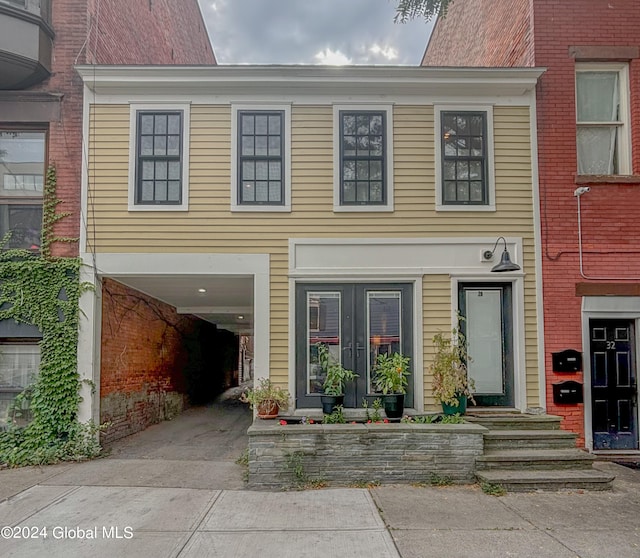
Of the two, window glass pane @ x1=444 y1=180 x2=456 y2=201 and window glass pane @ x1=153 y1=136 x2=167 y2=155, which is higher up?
window glass pane @ x1=153 y1=136 x2=167 y2=155

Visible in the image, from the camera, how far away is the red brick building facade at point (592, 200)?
7.29m

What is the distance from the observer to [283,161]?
24.8 feet

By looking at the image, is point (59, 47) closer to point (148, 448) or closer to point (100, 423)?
point (100, 423)

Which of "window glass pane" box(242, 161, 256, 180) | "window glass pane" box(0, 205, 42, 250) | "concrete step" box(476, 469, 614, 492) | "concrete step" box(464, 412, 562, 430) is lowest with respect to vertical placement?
"concrete step" box(476, 469, 614, 492)

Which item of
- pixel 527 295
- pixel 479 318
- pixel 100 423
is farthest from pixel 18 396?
pixel 527 295

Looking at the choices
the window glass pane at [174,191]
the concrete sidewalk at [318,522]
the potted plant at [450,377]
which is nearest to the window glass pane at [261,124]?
the window glass pane at [174,191]

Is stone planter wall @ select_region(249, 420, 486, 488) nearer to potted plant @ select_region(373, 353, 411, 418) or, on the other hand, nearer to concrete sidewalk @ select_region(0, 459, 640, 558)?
concrete sidewalk @ select_region(0, 459, 640, 558)

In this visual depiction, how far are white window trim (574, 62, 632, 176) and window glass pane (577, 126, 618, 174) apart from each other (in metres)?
0.10

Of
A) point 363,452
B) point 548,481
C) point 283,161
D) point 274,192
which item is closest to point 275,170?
point 283,161

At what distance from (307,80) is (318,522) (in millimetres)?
6031

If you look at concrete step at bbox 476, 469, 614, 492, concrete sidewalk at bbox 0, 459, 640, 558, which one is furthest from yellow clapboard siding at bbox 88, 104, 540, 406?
concrete sidewalk at bbox 0, 459, 640, 558

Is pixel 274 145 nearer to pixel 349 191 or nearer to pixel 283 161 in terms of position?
pixel 283 161

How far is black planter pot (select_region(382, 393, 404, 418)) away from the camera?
658 cm

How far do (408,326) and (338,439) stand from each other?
217cm
